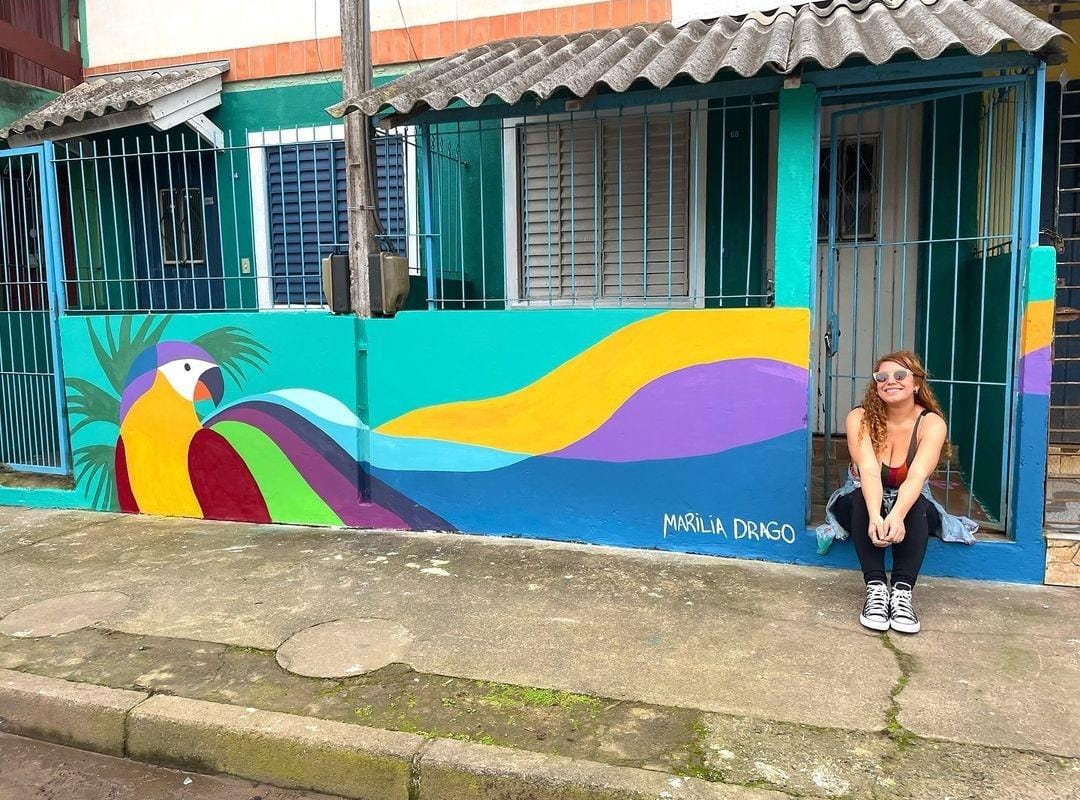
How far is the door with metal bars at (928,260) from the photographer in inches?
207

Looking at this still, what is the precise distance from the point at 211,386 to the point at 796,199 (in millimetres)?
4185

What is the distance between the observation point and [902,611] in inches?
152

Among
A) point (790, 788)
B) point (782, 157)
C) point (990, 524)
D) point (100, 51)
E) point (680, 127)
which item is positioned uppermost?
point (100, 51)

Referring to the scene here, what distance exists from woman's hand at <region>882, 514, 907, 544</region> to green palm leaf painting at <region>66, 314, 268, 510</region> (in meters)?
4.14

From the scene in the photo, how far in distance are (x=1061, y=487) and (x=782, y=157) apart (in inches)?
117

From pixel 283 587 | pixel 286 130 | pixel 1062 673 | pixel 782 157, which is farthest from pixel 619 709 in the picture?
pixel 286 130

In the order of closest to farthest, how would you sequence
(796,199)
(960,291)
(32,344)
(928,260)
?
(796,199) < (928,260) < (960,291) < (32,344)

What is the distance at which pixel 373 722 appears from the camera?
3137 mm

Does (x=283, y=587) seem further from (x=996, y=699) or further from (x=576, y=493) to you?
(x=996, y=699)

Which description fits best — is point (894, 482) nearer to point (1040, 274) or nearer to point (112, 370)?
point (1040, 274)

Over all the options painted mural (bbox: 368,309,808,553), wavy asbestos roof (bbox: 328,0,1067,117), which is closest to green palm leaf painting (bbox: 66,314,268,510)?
painted mural (bbox: 368,309,808,553)

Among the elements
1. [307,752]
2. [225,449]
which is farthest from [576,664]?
[225,449]

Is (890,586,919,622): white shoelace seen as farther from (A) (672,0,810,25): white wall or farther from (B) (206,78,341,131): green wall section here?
(B) (206,78,341,131): green wall section

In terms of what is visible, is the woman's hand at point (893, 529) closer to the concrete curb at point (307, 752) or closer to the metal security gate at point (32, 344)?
the concrete curb at point (307, 752)
